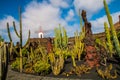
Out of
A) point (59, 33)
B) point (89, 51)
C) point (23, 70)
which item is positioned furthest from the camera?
point (59, 33)

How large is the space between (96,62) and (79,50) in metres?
2.51

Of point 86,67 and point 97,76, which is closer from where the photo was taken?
point 97,76

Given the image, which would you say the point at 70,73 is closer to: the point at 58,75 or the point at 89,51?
the point at 58,75

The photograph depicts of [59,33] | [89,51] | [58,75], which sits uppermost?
[59,33]

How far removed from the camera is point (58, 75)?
1173 centimetres

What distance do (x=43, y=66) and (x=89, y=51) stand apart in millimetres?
2708

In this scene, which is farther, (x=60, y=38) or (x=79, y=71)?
(x=60, y=38)

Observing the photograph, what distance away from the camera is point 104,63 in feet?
41.0

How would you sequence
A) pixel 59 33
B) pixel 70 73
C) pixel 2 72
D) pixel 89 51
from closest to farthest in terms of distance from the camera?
pixel 2 72, pixel 70 73, pixel 89 51, pixel 59 33

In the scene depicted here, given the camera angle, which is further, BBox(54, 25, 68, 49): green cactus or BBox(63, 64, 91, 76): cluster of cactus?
BBox(54, 25, 68, 49): green cactus

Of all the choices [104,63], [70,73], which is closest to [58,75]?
[70,73]

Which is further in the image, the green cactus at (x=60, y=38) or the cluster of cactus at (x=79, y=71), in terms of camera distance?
the green cactus at (x=60, y=38)

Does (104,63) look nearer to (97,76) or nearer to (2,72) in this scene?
(97,76)

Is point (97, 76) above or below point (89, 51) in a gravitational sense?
below
